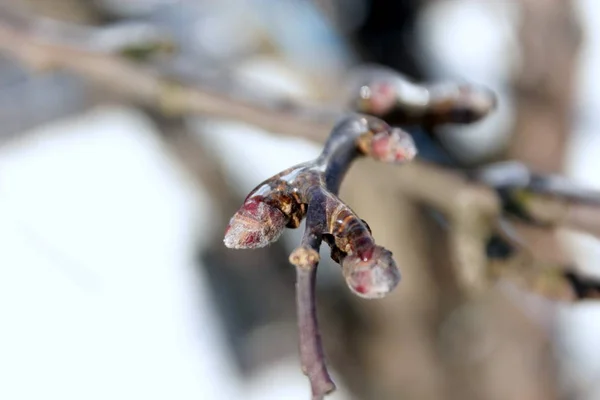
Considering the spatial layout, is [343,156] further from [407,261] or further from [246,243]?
[407,261]

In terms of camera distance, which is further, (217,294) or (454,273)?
(217,294)

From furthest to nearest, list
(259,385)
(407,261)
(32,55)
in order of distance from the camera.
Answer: (259,385)
(407,261)
(32,55)

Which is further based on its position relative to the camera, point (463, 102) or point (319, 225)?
point (463, 102)

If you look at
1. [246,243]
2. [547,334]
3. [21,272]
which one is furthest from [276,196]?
[21,272]

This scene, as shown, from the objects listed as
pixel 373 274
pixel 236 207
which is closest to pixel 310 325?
pixel 373 274

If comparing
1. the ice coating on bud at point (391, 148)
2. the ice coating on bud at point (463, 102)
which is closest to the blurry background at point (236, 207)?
the ice coating on bud at point (463, 102)

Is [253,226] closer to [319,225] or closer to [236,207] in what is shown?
[319,225]
